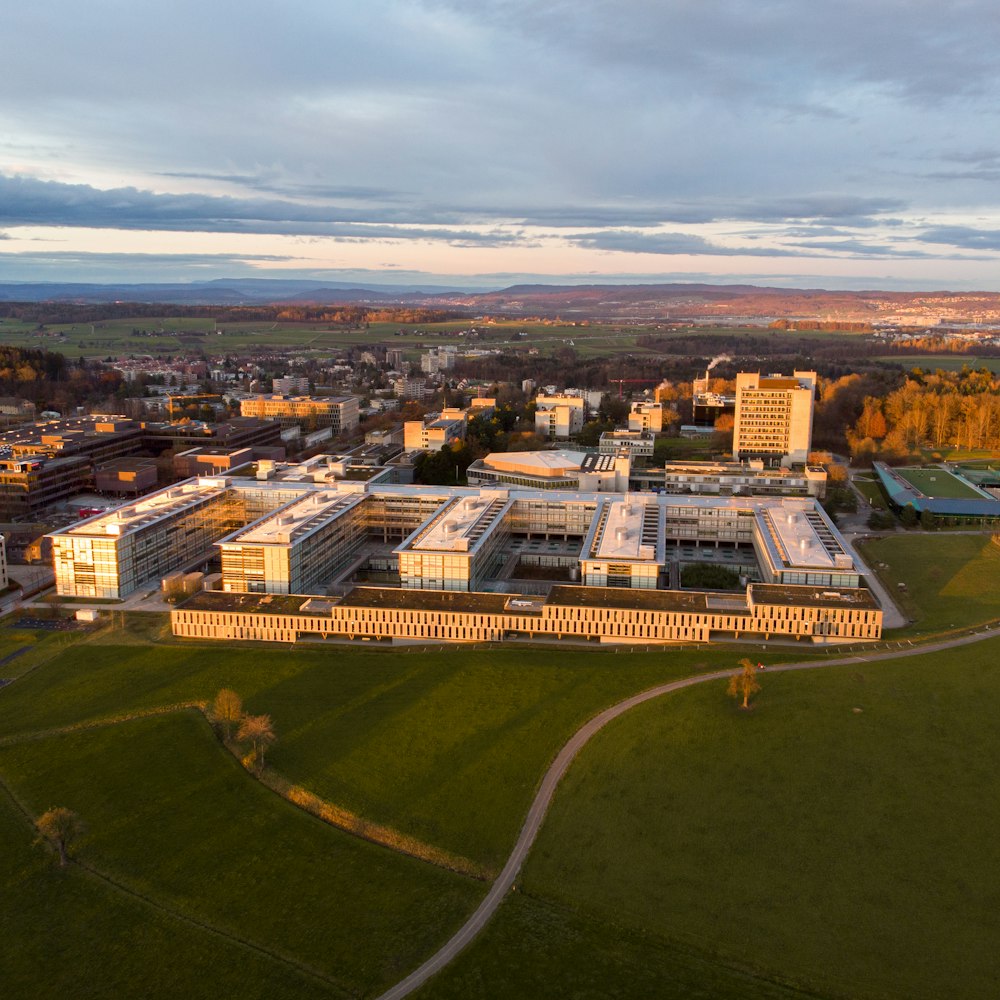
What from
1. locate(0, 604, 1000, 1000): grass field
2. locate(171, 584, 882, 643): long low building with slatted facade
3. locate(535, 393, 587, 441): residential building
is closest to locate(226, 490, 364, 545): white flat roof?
locate(171, 584, 882, 643): long low building with slatted facade

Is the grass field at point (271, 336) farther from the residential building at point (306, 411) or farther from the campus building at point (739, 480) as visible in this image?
the campus building at point (739, 480)

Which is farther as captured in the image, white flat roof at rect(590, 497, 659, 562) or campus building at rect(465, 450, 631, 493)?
campus building at rect(465, 450, 631, 493)

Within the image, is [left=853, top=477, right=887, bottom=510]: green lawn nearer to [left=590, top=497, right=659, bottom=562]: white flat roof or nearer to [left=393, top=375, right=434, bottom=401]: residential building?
[left=590, top=497, right=659, bottom=562]: white flat roof

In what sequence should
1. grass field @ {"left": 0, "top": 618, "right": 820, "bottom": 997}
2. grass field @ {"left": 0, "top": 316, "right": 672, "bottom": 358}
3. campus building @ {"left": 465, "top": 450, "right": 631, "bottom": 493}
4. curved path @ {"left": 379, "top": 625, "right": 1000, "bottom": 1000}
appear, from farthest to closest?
1. grass field @ {"left": 0, "top": 316, "right": 672, "bottom": 358}
2. campus building @ {"left": 465, "top": 450, "right": 631, "bottom": 493}
3. grass field @ {"left": 0, "top": 618, "right": 820, "bottom": 997}
4. curved path @ {"left": 379, "top": 625, "right": 1000, "bottom": 1000}

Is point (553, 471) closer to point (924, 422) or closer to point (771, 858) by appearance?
point (771, 858)

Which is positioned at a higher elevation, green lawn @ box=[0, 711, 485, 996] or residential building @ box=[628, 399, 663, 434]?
residential building @ box=[628, 399, 663, 434]

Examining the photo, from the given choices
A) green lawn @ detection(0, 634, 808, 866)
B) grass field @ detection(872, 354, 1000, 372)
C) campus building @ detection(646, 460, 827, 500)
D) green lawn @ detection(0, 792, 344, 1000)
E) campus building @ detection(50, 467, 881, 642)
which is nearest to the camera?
green lawn @ detection(0, 792, 344, 1000)

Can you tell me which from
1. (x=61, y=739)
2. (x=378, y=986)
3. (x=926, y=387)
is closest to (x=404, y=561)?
(x=61, y=739)
